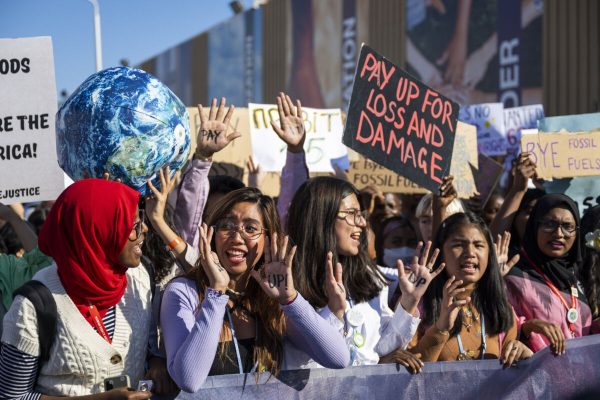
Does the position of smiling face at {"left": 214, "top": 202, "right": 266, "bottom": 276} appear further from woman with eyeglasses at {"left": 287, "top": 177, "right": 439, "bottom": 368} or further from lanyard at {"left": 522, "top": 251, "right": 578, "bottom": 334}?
lanyard at {"left": 522, "top": 251, "right": 578, "bottom": 334}

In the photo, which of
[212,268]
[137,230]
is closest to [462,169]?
[212,268]

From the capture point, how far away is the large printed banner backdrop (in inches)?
110

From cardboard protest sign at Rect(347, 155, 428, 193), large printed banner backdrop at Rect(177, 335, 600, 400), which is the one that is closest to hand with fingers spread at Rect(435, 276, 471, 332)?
large printed banner backdrop at Rect(177, 335, 600, 400)

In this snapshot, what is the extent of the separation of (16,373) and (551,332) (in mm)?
1982

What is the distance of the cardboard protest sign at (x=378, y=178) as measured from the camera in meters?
6.76

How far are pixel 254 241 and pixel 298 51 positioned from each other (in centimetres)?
2517

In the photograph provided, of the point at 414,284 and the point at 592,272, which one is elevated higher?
the point at 414,284

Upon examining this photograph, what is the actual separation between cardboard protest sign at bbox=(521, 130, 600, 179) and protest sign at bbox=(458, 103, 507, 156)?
359 cm

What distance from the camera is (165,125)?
3.27 metres

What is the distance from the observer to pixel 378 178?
6.92m

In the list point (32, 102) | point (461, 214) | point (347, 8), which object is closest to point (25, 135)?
point (32, 102)

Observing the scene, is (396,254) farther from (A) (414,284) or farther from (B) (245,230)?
(B) (245,230)

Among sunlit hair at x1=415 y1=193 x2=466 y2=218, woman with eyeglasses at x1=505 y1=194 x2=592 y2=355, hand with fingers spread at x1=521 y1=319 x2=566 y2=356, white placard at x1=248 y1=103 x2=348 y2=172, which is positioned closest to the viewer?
hand with fingers spread at x1=521 y1=319 x2=566 y2=356

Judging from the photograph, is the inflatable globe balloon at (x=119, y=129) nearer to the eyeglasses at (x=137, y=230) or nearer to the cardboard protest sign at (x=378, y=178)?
the eyeglasses at (x=137, y=230)
